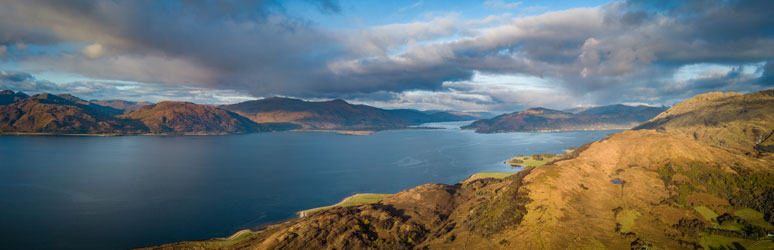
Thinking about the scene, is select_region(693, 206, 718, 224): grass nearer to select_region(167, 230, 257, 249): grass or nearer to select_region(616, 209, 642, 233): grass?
select_region(616, 209, 642, 233): grass

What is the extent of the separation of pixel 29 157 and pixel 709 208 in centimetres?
29326

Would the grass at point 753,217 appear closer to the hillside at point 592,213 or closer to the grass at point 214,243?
the hillside at point 592,213

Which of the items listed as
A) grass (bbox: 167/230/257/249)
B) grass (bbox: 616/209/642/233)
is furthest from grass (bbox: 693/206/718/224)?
grass (bbox: 167/230/257/249)

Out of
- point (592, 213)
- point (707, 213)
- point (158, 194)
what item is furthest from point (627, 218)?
point (158, 194)

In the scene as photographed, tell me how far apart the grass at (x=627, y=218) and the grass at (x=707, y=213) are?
11.2 meters

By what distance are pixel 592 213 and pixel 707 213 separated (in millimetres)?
21061

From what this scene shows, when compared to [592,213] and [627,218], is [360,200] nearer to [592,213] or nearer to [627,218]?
[592,213]

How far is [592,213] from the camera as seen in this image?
7344cm

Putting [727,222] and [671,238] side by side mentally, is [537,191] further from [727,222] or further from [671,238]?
[727,222]

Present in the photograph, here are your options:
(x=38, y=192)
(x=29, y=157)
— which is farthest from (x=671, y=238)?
(x=29, y=157)

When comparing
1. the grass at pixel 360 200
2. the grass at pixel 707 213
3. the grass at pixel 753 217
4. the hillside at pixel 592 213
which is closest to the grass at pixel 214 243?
the hillside at pixel 592 213

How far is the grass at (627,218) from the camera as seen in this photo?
67938mm

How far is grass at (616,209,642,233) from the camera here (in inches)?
2675

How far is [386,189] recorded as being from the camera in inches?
Result: 5463
